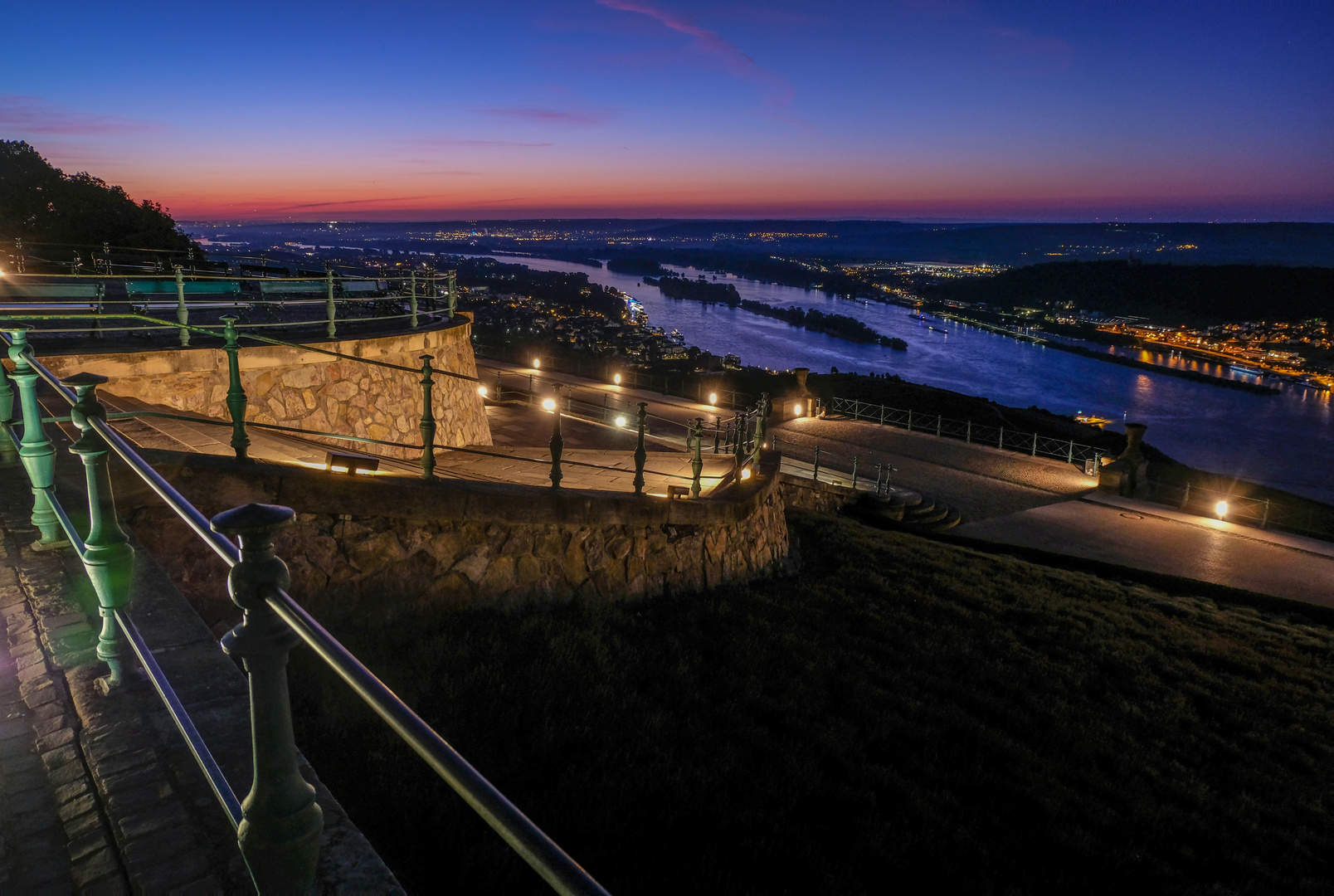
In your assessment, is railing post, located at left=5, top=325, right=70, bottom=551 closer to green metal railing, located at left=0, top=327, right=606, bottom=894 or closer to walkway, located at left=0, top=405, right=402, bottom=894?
walkway, located at left=0, top=405, right=402, bottom=894

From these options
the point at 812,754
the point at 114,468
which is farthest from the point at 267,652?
the point at 114,468

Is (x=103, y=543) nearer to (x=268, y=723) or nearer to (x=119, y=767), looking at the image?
(x=119, y=767)

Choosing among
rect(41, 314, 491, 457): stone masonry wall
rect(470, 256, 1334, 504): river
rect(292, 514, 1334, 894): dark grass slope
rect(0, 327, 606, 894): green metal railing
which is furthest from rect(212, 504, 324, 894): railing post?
rect(470, 256, 1334, 504): river

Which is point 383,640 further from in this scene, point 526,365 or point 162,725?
point 526,365

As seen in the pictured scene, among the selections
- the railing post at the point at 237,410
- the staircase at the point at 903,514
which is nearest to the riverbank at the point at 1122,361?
the staircase at the point at 903,514

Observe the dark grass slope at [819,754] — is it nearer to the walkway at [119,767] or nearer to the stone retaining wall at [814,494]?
the walkway at [119,767]

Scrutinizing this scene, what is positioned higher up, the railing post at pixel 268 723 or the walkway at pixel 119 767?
the railing post at pixel 268 723

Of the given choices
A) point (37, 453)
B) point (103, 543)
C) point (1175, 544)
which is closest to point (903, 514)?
point (1175, 544)
